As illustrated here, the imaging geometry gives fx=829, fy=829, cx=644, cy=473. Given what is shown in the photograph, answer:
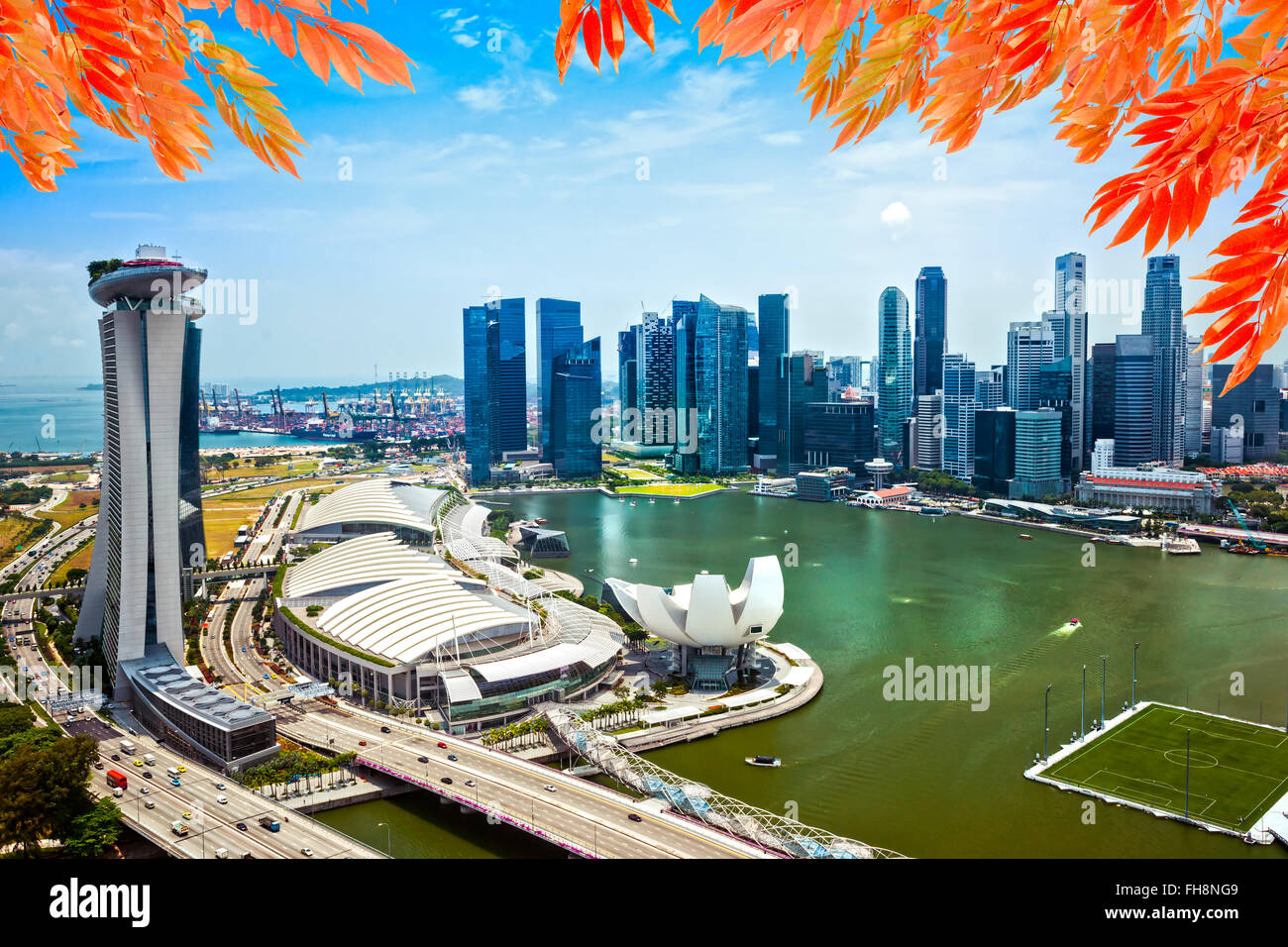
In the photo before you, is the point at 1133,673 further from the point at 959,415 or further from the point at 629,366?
the point at 629,366

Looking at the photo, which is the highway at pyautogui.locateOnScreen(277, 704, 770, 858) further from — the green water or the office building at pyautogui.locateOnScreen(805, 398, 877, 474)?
the office building at pyautogui.locateOnScreen(805, 398, 877, 474)

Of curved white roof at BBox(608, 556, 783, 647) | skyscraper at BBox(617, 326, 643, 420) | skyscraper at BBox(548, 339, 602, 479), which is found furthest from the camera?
skyscraper at BBox(617, 326, 643, 420)

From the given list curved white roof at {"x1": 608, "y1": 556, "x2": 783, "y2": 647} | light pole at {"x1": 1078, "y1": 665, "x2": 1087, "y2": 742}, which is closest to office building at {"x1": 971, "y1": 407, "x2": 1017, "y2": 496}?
light pole at {"x1": 1078, "y1": 665, "x2": 1087, "y2": 742}

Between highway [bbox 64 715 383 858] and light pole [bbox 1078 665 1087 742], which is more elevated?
highway [bbox 64 715 383 858]

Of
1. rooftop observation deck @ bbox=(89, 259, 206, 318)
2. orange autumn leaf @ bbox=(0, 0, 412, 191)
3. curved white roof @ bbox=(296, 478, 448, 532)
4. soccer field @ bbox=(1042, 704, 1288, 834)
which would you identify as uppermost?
rooftop observation deck @ bbox=(89, 259, 206, 318)

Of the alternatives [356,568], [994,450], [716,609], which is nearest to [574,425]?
[994,450]

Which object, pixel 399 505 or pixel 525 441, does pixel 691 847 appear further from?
pixel 525 441

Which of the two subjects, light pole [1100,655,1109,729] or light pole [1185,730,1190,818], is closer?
light pole [1185,730,1190,818]
